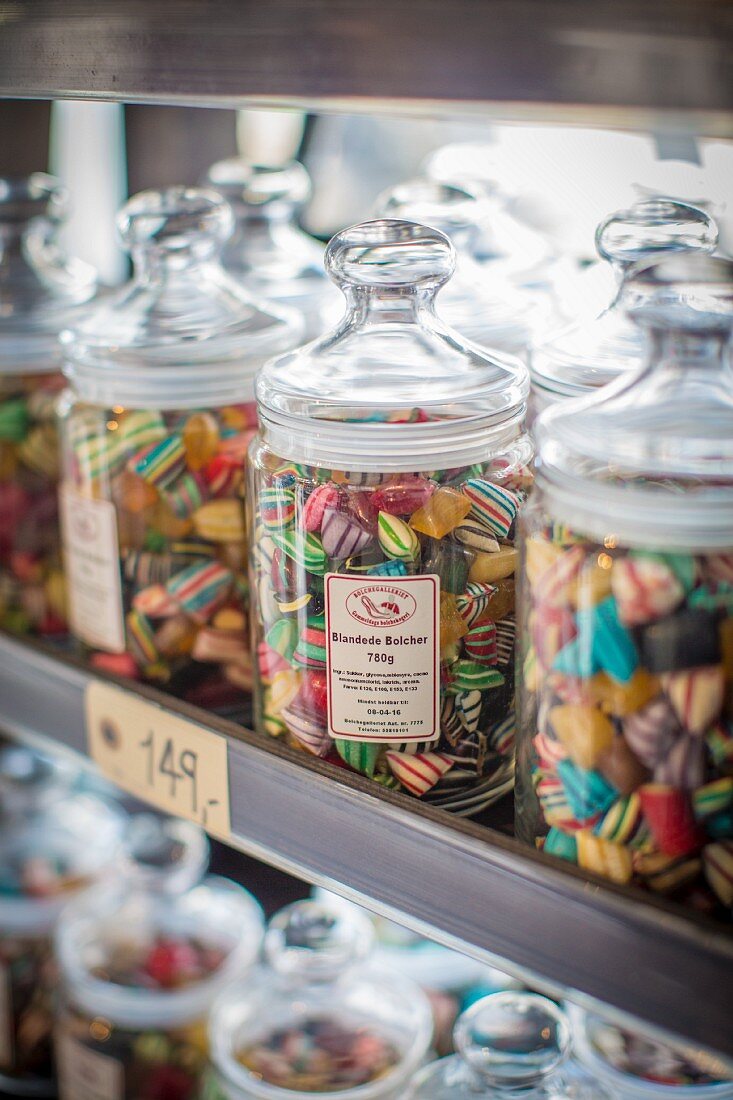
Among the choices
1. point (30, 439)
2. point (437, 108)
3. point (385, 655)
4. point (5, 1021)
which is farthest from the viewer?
point (5, 1021)

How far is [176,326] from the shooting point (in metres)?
0.81

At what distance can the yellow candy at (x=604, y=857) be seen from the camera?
567 mm

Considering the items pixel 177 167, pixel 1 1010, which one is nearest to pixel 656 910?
pixel 1 1010

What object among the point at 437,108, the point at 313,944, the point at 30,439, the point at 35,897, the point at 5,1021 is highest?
the point at 437,108

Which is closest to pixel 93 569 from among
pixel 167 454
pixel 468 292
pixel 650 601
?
pixel 167 454

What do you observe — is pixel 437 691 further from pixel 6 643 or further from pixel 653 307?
pixel 6 643

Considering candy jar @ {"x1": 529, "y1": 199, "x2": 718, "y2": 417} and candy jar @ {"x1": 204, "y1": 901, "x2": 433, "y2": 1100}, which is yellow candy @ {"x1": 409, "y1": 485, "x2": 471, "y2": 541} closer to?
candy jar @ {"x1": 529, "y1": 199, "x2": 718, "y2": 417}

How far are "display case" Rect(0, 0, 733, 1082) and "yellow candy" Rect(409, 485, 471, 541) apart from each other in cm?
14

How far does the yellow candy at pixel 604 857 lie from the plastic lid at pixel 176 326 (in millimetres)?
367

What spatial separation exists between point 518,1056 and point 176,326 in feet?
1.70

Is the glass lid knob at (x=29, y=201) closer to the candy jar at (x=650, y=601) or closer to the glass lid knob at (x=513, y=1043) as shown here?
the candy jar at (x=650, y=601)

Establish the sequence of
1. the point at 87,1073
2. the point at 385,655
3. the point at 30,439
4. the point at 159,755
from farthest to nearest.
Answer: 1. the point at 87,1073
2. the point at 30,439
3. the point at 159,755
4. the point at 385,655

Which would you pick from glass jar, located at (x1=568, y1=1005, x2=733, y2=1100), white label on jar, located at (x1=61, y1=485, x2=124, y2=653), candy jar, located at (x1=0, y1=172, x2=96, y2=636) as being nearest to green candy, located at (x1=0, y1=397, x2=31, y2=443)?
candy jar, located at (x1=0, y1=172, x2=96, y2=636)

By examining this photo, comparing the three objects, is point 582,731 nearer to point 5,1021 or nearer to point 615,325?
point 615,325
